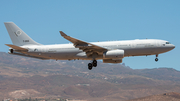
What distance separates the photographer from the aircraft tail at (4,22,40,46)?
5650 centimetres

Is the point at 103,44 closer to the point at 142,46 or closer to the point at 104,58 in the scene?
the point at 104,58

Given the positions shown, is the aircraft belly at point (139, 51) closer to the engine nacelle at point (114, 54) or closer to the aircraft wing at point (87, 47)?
the engine nacelle at point (114, 54)

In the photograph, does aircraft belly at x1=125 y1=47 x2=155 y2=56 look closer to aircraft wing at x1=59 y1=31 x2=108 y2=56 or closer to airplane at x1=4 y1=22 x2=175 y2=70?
airplane at x1=4 y1=22 x2=175 y2=70

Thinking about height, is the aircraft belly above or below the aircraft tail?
below

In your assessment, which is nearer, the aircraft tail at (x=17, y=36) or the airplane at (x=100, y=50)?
the airplane at (x=100, y=50)

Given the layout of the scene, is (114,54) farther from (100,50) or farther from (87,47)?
(87,47)

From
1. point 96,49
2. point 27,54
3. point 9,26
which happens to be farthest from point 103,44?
point 9,26

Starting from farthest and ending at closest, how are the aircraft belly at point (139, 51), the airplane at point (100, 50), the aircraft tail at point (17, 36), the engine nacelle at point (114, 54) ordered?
the aircraft tail at point (17, 36), the aircraft belly at point (139, 51), the airplane at point (100, 50), the engine nacelle at point (114, 54)

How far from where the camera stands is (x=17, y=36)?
56.8 metres

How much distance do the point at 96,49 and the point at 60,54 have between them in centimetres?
737

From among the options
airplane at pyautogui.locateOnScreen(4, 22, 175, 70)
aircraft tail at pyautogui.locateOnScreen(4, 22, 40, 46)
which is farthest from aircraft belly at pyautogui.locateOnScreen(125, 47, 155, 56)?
aircraft tail at pyautogui.locateOnScreen(4, 22, 40, 46)

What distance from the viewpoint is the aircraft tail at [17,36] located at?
185 ft

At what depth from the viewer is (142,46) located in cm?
5262

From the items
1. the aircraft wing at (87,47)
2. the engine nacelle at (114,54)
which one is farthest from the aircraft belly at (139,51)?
the aircraft wing at (87,47)
